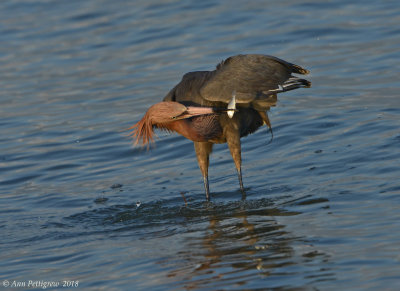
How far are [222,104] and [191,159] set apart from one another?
2.15 meters

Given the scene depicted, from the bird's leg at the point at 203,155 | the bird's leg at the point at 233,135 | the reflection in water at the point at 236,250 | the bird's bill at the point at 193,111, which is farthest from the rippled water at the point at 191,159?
the bird's bill at the point at 193,111

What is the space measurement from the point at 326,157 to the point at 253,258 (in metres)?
3.23

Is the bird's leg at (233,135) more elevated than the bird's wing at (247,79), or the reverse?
the bird's wing at (247,79)

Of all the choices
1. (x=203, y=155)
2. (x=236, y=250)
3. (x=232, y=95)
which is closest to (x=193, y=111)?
(x=232, y=95)

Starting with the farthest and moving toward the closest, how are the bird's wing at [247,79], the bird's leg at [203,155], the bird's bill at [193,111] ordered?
the bird's leg at [203,155] → the bird's wing at [247,79] → the bird's bill at [193,111]

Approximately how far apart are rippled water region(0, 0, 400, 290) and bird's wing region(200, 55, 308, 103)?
1049 mm

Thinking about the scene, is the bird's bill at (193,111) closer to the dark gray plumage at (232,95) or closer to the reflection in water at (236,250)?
the dark gray plumage at (232,95)


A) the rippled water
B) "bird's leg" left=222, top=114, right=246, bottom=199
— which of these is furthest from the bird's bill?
the rippled water

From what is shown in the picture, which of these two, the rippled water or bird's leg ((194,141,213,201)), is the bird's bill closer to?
bird's leg ((194,141,213,201))

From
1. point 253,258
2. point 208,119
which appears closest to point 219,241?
point 253,258

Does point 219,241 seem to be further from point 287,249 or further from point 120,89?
point 120,89

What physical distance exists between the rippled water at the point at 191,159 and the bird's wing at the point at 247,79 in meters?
1.05

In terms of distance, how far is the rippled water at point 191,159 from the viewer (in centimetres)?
612

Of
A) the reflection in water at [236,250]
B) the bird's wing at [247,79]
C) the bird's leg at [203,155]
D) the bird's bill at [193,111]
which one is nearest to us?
the reflection in water at [236,250]
